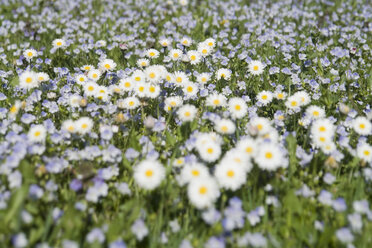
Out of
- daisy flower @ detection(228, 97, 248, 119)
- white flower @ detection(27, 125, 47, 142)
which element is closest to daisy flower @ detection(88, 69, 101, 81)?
white flower @ detection(27, 125, 47, 142)

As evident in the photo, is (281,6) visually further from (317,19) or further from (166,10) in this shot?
(166,10)

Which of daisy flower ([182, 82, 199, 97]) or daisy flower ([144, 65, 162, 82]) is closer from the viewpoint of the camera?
daisy flower ([144, 65, 162, 82])

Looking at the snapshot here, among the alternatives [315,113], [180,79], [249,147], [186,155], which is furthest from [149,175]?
[315,113]

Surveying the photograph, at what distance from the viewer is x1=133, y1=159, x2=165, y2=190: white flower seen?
2.16 metres

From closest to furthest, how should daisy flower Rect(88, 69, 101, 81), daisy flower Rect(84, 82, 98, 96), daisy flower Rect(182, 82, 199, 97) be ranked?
daisy flower Rect(84, 82, 98, 96) < daisy flower Rect(182, 82, 199, 97) < daisy flower Rect(88, 69, 101, 81)

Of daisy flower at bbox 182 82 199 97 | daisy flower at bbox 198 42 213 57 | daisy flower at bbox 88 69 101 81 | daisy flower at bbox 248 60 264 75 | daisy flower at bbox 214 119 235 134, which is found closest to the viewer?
daisy flower at bbox 214 119 235 134

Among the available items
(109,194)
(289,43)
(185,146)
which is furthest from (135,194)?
(289,43)

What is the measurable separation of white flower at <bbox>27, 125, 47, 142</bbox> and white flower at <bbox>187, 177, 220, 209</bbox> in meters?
1.22

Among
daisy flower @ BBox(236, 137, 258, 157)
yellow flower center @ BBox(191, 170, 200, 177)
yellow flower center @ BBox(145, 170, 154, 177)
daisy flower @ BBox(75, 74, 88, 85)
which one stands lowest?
daisy flower @ BBox(75, 74, 88, 85)

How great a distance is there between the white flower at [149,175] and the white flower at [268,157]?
2.13 feet

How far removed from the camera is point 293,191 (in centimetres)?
221

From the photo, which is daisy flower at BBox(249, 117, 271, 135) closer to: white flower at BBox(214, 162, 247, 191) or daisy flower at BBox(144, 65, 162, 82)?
white flower at BBox(214, 162, 247, 191)

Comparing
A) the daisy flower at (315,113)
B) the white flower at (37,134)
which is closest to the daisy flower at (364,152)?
the daisy flower at (315,113)

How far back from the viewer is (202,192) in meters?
2.01
